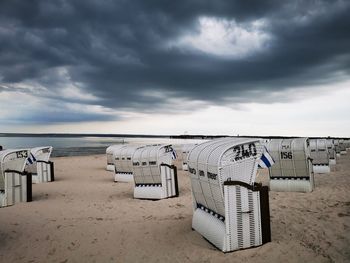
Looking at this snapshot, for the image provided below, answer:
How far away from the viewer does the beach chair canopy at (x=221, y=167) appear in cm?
650

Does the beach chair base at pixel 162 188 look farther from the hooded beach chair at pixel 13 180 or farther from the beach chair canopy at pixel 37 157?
the beach chair canopy at pixel 37 157

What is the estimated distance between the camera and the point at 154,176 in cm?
1331

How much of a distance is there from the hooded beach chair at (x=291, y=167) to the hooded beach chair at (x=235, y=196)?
6.94 meters

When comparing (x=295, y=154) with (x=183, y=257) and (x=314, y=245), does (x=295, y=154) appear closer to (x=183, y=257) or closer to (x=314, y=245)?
(x=314, y=245)

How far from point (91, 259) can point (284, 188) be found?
971cm

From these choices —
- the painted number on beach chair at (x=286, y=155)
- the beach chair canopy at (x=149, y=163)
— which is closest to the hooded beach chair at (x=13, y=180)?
the beach chair canopy at (x=149, y=163)

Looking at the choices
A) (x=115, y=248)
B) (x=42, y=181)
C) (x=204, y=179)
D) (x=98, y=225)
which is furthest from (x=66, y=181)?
(x=204, y=179)

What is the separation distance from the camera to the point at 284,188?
44.7 ft

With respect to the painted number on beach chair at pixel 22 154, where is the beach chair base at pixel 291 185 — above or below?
below

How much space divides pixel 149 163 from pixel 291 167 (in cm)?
641

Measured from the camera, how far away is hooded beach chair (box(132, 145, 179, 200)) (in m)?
→ 13.1

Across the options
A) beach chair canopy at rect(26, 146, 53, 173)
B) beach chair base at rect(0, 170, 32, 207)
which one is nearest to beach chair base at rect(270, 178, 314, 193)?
beach chair base at rect(0, 170, 32, 207)

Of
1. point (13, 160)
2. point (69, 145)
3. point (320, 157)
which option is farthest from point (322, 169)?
point (69, 145)

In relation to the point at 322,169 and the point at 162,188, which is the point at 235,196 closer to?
the point at 162,188
